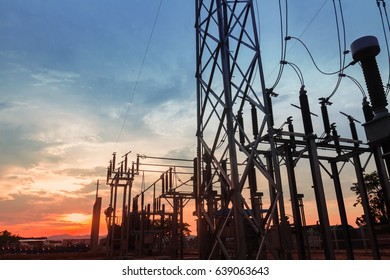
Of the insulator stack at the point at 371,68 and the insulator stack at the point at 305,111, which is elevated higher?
the insulator stack at the point at 305,111

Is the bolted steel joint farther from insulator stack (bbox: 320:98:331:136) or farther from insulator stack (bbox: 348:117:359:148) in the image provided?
insulator stack (bbox: 348:117:359:148)

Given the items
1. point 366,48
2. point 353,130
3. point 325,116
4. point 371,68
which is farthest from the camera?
point 353,130

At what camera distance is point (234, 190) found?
6125 mm

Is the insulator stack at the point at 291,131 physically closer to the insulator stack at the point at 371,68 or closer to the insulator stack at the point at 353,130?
the insulator stack at the point at 353,130

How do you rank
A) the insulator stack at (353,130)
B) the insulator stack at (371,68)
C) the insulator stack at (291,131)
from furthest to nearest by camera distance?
the insulator stack at (353,130) < the insulator stack at (291,131) < the insulator stack at (371,68)

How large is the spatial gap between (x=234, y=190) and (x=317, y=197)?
687cm

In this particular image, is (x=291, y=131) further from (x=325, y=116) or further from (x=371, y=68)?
(x=371, y=68)

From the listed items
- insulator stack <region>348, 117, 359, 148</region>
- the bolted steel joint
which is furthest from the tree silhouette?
the bolted steel joint

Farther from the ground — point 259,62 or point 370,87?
point 259,62

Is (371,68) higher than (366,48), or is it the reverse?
(366,48)

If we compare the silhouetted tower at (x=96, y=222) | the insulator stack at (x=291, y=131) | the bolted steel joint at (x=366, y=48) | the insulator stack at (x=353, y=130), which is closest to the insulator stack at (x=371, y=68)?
the bolted steel joint at (x=366, y=48)

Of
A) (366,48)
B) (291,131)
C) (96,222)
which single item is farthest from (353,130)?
(96,222)
